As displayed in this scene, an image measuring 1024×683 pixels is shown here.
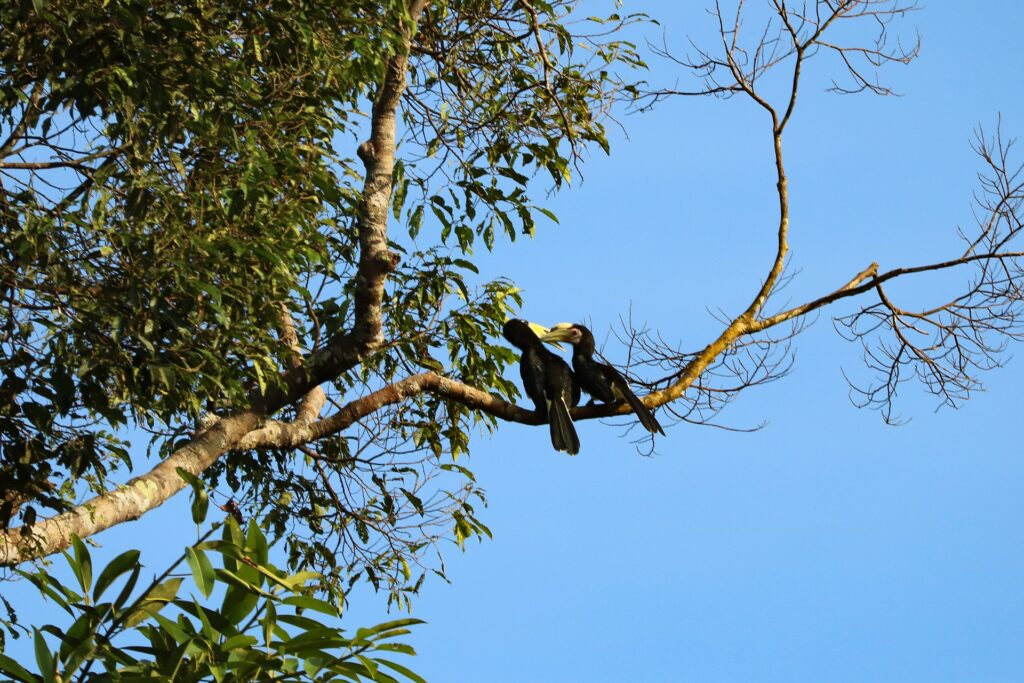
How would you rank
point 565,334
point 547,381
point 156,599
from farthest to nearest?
point 565,334, point 547,381, point 156,599

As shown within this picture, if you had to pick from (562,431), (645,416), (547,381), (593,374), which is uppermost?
(593,374)

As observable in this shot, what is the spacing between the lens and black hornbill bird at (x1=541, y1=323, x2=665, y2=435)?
21.5 feet

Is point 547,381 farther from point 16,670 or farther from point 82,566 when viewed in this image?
point 16,670

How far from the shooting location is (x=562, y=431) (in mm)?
6891

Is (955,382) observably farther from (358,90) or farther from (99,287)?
(99,287)

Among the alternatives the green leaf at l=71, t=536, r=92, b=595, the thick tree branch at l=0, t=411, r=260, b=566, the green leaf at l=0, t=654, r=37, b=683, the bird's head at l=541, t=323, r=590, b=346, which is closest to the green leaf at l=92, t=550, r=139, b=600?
the green leaf at l=71, t=536, r=92, b=595

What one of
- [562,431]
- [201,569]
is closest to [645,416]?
[562,431]

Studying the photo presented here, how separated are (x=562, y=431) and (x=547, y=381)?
423 mm

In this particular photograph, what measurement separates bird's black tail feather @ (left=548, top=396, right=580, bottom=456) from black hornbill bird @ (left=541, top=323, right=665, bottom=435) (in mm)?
370

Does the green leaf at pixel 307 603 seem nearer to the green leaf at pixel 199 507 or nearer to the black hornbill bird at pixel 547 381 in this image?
the green leaf at pixel 199 507

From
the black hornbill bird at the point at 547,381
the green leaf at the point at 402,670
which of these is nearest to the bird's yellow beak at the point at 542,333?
the black hornbill bird at the point at 547,381

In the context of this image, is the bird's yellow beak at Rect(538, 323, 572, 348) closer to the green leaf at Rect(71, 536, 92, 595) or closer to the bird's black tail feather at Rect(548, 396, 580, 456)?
the bird's black tail feather at Rect(548, 396, 580, 456)

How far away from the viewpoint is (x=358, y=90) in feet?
22.5

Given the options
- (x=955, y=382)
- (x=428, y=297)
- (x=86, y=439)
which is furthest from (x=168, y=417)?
(x=955, y=382)
